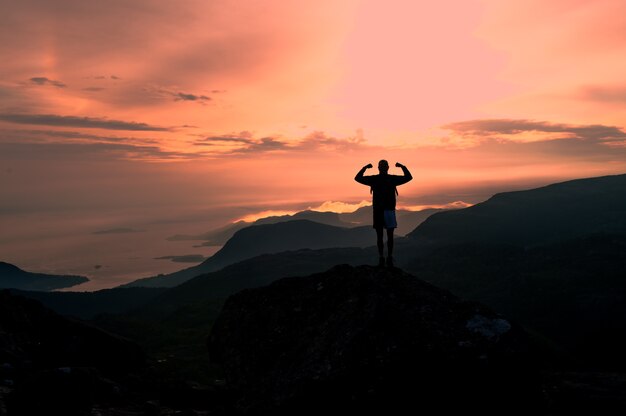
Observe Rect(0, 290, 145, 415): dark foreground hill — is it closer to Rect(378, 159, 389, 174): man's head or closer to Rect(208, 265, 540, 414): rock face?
Rect(208, 265, 540, 414): rock face

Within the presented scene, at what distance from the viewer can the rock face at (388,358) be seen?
16.7 m

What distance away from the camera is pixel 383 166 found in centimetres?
2142

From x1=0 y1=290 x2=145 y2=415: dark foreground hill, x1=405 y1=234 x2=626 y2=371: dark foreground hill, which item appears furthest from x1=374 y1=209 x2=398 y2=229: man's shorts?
x1=405 y1=234 x2=626 y2=371: dark foreground hill

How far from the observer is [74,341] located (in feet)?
95.1

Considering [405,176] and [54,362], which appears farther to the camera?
[54,362]

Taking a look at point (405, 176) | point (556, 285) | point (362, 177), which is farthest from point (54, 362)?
point (556, 285)

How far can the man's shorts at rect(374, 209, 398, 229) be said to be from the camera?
21.2 m

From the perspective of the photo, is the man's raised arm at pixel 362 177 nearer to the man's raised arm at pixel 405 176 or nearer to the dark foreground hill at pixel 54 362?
the man's raised arm at pixel 405 176

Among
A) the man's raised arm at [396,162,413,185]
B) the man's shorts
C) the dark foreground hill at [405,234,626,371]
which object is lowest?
the dark foreground hill at [405,234,626,371]

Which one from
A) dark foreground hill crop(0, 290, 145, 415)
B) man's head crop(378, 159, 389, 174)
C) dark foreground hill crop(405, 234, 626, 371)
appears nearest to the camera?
dark foreground hill crop(0, 290, 145, 415)

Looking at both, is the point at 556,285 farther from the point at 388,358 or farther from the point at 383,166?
the point at 388,358

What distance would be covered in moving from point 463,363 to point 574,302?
291 ft

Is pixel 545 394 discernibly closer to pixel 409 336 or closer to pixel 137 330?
pixel 409 336

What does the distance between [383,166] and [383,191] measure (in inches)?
39.4
